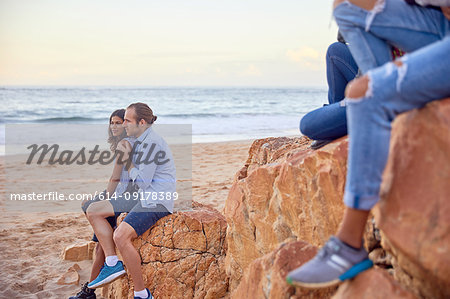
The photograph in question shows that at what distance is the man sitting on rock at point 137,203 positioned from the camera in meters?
3.46

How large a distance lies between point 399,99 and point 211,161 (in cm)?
864

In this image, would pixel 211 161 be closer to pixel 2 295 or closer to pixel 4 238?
pixel 4 238

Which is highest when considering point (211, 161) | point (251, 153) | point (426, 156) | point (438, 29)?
point (438, 29)

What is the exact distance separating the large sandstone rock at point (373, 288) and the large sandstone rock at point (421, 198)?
118mm

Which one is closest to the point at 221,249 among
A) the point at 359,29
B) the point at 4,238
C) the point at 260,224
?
the point at 260,224

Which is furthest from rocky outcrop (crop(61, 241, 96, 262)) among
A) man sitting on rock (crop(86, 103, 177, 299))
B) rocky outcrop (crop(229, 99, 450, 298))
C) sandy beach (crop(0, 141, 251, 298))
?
rocky outcrop (crop(229, 99, 450, 298))

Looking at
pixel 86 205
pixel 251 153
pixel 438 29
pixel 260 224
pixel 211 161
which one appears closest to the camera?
pixel 438 29

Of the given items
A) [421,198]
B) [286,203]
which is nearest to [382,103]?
[421,198]

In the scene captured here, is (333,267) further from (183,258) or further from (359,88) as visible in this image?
(183,258)

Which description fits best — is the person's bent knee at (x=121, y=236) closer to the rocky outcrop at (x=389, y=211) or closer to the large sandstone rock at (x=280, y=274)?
the rocky outcrop at (x=389, y=211)

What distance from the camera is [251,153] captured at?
4270mm

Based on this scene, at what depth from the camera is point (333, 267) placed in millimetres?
1672

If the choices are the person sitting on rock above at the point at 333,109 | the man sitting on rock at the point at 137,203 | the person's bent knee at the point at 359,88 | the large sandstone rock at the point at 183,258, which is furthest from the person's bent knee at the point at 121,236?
the person's bent knee at the point at 359,88

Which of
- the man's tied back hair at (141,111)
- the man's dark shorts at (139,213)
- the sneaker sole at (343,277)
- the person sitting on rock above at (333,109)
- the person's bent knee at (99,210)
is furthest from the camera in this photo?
the man's tied back hair at (141,111)
